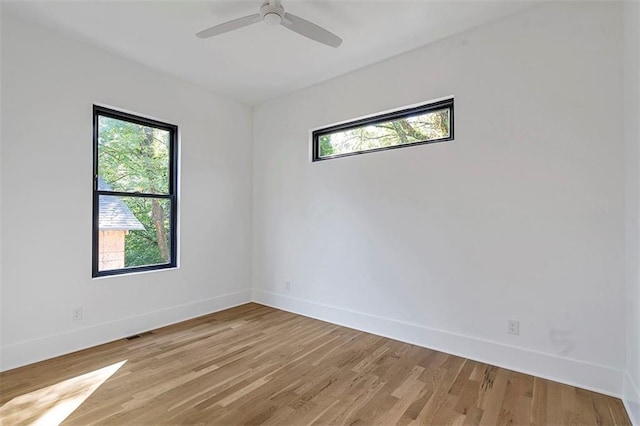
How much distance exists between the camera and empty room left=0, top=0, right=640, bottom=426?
213cm

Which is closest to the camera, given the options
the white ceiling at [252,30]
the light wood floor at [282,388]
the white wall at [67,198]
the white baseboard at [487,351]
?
the light wood floor at [282,388]

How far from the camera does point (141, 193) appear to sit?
11.3 ft

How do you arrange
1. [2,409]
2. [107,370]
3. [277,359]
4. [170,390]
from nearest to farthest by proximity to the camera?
[2,409] < [170,390] < [107,370] < [277,359]

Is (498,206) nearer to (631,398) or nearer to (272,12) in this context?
(631,398)

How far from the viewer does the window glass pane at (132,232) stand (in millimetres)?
3160

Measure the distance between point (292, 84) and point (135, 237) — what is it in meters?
2.48

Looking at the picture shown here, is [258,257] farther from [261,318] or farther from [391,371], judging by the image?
[391,371]

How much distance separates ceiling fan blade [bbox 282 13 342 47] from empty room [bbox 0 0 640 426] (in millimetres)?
14

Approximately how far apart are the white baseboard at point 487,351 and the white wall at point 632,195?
0.52 feet

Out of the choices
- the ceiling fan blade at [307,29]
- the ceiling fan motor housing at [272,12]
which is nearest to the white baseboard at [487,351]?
the ceiling fan blade at [307,29]

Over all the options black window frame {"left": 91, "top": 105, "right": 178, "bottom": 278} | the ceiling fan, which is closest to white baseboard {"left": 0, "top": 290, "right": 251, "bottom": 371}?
black window frame {"left": 91, "top": 105, "right": 178, "bottom": 278}

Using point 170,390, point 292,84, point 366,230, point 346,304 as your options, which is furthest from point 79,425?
point 292,84

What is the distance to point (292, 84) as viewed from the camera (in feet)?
12.7

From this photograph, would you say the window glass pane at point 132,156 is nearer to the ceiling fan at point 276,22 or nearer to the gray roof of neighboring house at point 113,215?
the gray roof of neighboring house at point 113,215
